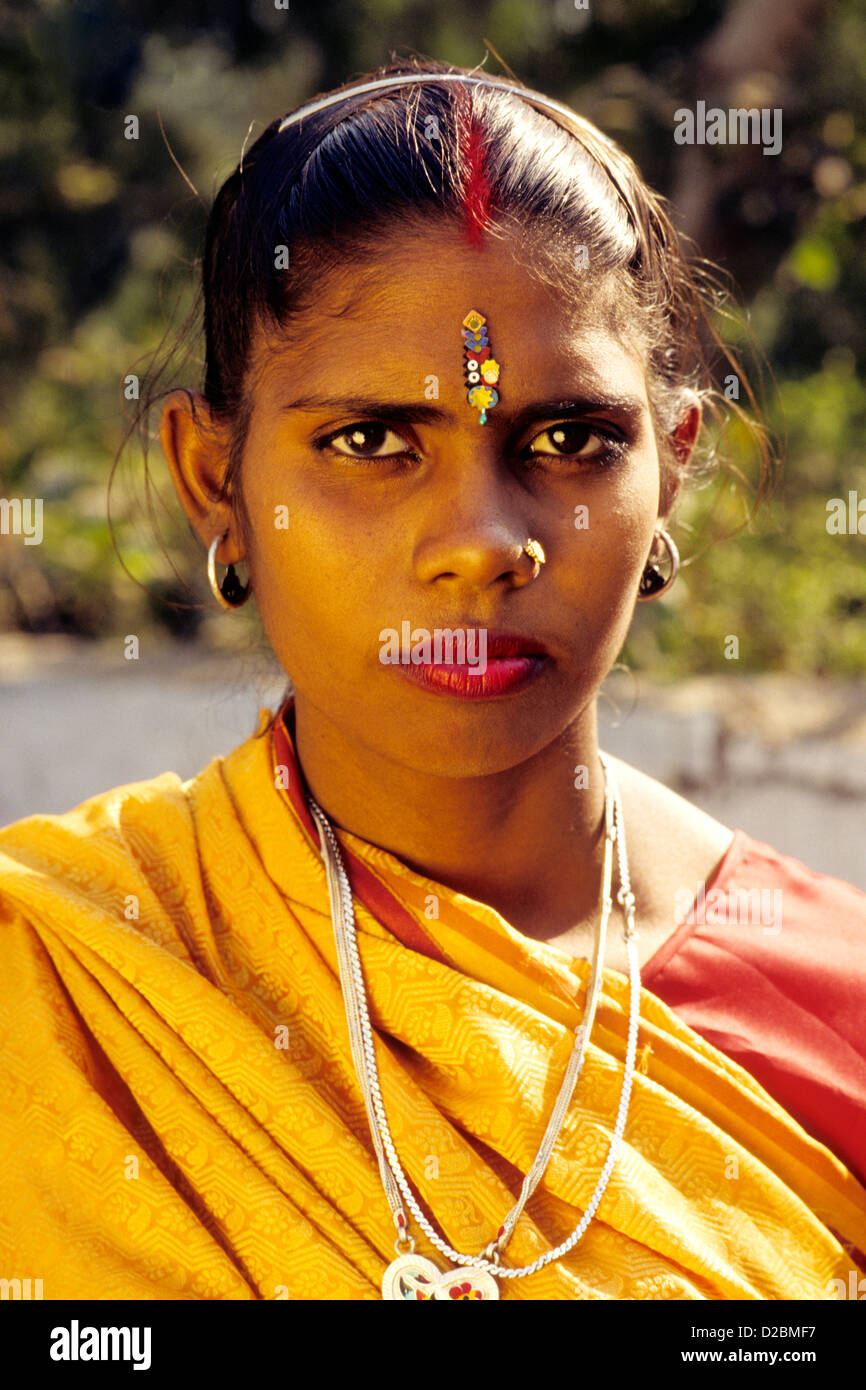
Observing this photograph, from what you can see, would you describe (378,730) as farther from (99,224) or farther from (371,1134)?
(99,224)

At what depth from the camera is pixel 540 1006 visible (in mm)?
1839

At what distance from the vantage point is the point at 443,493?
1652 millimetres

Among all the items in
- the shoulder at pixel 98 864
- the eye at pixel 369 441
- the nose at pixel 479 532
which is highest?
the eye at pixel 369 441

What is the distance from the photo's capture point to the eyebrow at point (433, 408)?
5.41ft

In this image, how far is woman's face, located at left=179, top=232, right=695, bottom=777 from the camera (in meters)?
1.64

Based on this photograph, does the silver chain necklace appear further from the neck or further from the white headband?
the white headband

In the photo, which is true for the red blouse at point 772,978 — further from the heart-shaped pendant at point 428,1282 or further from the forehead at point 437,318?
the forehead at point 437,318

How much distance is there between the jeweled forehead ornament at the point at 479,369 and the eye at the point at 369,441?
4.3 inches

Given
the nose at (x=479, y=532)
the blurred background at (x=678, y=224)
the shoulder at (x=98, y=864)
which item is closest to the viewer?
the nose at (x=479, y=532)

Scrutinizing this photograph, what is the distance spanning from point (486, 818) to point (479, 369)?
2.10 feet

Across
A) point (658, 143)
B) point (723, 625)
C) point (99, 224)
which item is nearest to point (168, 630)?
point (99, 224)

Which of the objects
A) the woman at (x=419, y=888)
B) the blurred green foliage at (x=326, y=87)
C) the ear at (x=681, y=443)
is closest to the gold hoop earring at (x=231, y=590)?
the woman at (x=419, y=888)

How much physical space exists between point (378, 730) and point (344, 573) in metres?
0.21

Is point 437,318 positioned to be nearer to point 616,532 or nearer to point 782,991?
point 616,532
